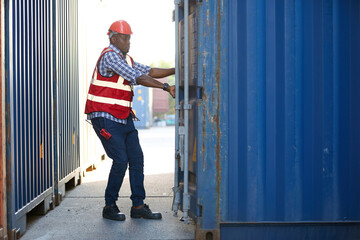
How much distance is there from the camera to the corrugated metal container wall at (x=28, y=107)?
4.09 metres

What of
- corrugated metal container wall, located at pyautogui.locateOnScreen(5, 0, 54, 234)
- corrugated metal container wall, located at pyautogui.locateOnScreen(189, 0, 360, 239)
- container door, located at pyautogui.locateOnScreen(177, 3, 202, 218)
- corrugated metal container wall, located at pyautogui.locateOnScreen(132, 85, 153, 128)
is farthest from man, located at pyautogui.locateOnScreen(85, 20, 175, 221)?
corrugated metal container wall, located at pyautogui.locateOnScreen(132, 85, 153, 128)

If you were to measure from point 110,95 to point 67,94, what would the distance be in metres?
1.90

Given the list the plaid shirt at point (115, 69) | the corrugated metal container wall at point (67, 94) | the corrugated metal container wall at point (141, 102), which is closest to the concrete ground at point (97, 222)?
the corrugated metal container wall at point (67, 94)

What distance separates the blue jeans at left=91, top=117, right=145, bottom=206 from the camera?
496cm

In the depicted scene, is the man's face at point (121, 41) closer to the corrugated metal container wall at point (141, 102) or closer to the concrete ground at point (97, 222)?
the concrete ground at point (97, 222)

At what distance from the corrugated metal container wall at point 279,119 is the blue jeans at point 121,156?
140 cm

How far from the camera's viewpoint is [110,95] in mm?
4922

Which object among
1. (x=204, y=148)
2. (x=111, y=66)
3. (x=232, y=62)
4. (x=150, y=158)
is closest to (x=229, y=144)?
(x=204, y=148)

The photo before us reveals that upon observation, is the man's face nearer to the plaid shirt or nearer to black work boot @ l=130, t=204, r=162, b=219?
the plaid shirt

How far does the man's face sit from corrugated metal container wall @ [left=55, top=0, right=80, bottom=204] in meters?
1.18

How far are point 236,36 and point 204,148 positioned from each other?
0.92 meters

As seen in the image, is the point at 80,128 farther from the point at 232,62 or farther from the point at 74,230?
the point at 232,62

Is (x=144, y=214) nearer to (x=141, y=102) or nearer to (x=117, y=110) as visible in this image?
(x=117, y=110)

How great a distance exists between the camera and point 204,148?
149 inches
